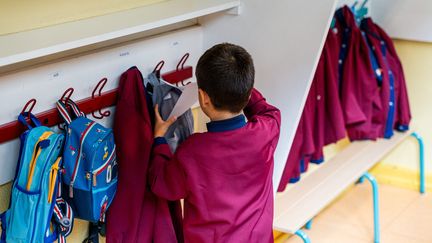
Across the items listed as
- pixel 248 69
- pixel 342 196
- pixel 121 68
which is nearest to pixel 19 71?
pixel 121 68

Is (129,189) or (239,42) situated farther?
(239,42)

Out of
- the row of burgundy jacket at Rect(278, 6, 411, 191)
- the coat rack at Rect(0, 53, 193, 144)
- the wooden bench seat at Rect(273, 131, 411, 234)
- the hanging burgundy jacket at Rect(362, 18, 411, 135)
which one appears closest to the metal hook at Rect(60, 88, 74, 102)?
the coat rack at Rect(0, 53, 193, 144)

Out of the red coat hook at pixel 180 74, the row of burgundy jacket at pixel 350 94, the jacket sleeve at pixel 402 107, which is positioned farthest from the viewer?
the jacket sleeve at pixel 402 107

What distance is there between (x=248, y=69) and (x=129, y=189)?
61 centimetres

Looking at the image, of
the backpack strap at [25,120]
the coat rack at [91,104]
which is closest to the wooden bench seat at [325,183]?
the coat rack at [91,104]

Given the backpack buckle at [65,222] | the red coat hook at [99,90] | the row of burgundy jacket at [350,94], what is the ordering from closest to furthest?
the backpack buckle at [65,222], the red coat hook at [99,90], the row of burgundy jacket at [350,94]

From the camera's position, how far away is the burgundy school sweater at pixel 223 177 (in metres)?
2.09

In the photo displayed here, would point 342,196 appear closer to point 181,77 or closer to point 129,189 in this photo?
point 181,77

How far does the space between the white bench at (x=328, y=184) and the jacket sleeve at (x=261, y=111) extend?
776 mm

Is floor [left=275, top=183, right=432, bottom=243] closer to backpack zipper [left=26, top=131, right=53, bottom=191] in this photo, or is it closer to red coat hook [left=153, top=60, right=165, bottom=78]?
red coat hook [left=153, top=60, right=165, bottom=78]

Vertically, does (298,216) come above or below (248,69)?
below

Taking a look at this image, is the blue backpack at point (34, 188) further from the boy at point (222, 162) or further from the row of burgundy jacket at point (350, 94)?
the row of burgundy jacket at point (350, 94)

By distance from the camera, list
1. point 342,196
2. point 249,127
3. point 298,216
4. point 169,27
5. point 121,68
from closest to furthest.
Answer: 1. point 249,127
2. point 121,68
3. point 169,27
4. point 298,216
5. point 342,196

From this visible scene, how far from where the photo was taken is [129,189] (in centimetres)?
228
